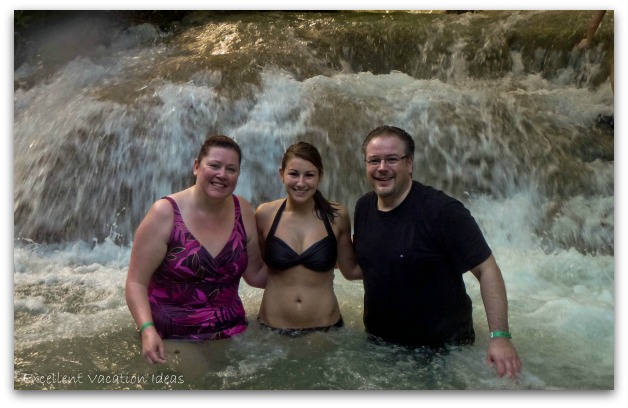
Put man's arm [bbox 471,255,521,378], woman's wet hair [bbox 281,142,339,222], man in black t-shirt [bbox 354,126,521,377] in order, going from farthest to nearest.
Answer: woman's wet hair [bbox 281,142,339,222], man in black t-shirt [bbox 354,126,521,377], man's arm [bbox 471,255,521,378]

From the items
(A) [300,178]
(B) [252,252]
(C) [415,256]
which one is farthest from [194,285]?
(C) [415,256]

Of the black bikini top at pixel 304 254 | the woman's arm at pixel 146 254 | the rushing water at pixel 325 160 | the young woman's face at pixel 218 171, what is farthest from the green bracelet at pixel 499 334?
the woman's arm at pixel 146 254

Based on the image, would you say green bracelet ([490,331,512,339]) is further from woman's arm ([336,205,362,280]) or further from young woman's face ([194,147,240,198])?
young woman's face ([194,147,240,198])

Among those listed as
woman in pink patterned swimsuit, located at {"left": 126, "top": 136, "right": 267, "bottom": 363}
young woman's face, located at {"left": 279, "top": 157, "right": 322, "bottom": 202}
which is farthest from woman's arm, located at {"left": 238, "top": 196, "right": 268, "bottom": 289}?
young woman's face, located at {"left": 279, "top": 157, "right": 322, "bottom": 202}

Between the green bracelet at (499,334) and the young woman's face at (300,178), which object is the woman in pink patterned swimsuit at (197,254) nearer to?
the young woman's face at (300,178)

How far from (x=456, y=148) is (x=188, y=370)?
117 inches

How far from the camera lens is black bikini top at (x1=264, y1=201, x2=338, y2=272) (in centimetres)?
275

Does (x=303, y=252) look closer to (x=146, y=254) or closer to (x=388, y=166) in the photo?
(x=388, y=166)

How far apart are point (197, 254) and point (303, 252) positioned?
445 mm

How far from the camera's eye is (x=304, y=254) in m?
2.74

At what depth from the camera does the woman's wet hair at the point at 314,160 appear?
2.68m

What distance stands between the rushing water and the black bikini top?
316 millimetres
